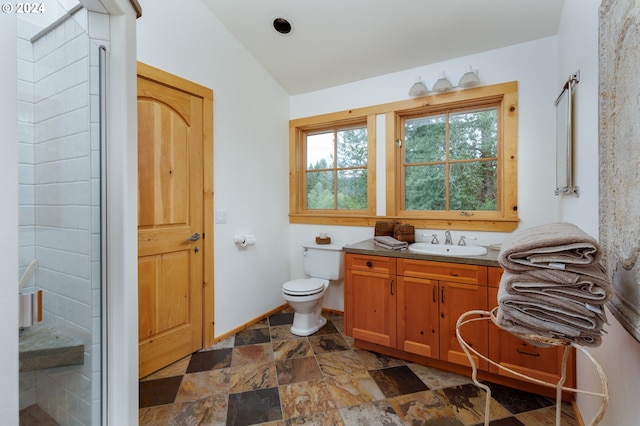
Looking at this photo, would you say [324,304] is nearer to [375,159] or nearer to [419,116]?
[375,159]

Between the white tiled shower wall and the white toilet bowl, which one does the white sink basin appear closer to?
the white toilet bowl

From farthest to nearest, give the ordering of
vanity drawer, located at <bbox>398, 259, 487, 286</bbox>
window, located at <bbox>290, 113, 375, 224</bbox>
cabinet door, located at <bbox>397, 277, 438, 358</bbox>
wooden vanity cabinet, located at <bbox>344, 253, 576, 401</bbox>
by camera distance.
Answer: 1. window, located at <bbox>290, 113, 375, 224</bbox>
2. cabinet door, located at <bbox>397, 277, 438, 358</bbox>
3. vanity drawer, located at <bbox>398, 259, 487, 286</bbox>
4. wooden vanity cabinet, located at <bbox>344, 253, 576, 401</bbox>

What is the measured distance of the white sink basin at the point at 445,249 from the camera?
2.01 metres

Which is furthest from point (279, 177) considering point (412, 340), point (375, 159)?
point (412, 340)

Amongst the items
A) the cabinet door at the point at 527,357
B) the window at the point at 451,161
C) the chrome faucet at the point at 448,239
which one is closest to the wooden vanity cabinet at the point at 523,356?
the cabinet door at the point at 527,357

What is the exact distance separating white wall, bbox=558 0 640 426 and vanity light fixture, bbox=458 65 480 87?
54 cm

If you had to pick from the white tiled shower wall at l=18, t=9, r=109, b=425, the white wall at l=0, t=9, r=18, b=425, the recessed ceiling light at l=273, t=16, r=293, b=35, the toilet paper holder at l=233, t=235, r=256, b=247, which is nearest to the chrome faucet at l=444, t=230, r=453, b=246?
the toilet paper holder at l=233, t=235, r=256, b=247

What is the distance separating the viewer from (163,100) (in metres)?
1.97

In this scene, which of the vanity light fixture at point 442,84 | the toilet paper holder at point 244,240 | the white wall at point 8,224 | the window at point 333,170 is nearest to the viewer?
the white wall at point 8,224

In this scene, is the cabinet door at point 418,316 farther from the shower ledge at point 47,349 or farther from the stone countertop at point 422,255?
the shower ledge at point 47,349

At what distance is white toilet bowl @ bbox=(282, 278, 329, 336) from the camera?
237 centimetres

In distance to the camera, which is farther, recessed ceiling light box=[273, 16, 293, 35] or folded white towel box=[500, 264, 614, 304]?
recessed ceiling light box=[273, 16, 293, 35]

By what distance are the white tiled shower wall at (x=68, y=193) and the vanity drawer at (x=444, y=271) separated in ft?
5.77

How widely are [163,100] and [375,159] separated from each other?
181 cm
